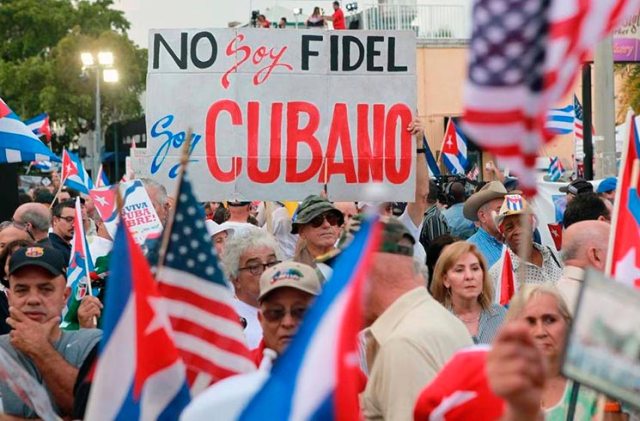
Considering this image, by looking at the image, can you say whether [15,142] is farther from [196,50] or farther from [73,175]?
[73,175]

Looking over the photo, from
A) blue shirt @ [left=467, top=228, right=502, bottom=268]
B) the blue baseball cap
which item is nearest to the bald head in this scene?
blue shirt @ [left=467, top=228, right=502, bottom=268]

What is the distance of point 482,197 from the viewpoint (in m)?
10.9

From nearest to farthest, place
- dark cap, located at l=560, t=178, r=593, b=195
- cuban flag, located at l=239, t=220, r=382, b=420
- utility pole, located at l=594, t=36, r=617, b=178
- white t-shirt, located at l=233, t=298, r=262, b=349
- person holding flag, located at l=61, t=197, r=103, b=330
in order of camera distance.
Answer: cuban flag, located at l=239, t=220, r=382, b=420
white t-shirt, located at l=233, t=298, r=262, b=349
person holding flag, located at l=61, t=197, r=103, b=330
dark cap, located at l=560, t=178, r=593, b=195
utility pole, located at l=594, t=36, r=617, b=178

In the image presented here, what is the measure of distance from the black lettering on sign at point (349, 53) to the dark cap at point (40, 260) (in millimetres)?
4200

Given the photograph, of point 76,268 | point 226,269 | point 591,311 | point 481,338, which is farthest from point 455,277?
point 591,311

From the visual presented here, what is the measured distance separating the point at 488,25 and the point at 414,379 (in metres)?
A: 1.69

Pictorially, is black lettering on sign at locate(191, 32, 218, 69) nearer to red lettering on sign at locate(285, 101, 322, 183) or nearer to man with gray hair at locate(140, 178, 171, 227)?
red lettering on sign at locate(285, 101, 322, 183)

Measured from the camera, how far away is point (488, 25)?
359 cm

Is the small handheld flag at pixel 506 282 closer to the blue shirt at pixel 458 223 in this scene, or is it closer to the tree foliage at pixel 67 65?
the blue shirt at pixel 458 223

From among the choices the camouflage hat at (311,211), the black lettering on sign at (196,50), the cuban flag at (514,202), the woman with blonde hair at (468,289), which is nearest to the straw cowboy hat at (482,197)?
the cuban flag at (514,202)

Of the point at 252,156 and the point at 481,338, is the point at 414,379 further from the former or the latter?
the point at 252,156

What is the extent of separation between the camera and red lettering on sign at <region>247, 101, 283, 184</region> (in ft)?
32.8

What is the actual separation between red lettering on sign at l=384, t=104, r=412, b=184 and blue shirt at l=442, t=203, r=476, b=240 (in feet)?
7.88

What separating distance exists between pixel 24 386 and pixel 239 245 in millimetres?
2344
